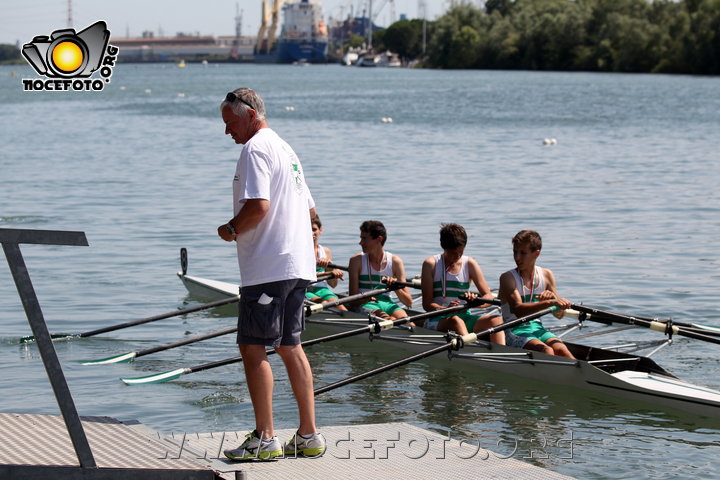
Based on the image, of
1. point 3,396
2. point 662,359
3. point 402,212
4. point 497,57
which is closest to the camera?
point 3,396

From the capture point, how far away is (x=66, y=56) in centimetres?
2938

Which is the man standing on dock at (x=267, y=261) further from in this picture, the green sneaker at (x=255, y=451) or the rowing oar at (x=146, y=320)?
the rowing oar at (x=146, y=320)

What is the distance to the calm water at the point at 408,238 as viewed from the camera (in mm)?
8711

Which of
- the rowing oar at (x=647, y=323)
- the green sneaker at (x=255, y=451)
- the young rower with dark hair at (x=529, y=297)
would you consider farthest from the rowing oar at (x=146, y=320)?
the green sneaker at (x=255, y=451)

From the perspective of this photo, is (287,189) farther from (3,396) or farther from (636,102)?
(636,102)

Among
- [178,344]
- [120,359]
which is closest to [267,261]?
[178,344]

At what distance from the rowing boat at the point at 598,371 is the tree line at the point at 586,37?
8717cm

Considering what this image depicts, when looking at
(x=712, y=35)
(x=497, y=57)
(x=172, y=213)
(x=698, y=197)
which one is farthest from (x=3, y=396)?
(x=497, y=57)

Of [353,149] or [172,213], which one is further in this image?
[353,149]

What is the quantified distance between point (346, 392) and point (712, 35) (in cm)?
8811

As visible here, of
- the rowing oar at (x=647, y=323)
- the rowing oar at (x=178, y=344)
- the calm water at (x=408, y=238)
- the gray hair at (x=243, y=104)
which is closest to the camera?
the gray hair at (x=243, y=104)

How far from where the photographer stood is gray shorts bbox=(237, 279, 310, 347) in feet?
18.4

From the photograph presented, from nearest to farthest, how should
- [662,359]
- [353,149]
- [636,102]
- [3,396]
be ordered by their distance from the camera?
A: [3,396] → [662,359] → [353,149] → [636,102]

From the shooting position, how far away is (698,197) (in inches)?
928
